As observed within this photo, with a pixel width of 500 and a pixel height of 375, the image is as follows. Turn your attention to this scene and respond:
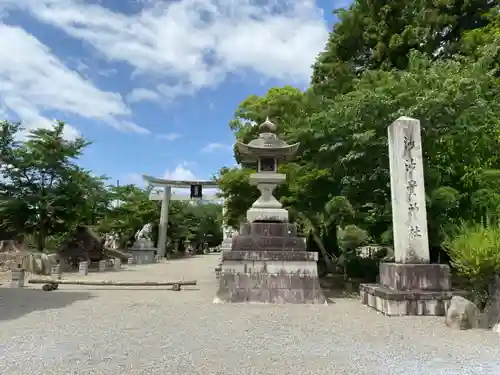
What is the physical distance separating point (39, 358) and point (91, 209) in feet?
54.8

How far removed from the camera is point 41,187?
1828 cm

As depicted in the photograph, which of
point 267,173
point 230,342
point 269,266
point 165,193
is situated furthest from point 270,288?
point 165,193

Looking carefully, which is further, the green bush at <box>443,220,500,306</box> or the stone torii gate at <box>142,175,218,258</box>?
the stone torii gate at <box>142,175,218,258</box>

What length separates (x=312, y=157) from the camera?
11.4 meters

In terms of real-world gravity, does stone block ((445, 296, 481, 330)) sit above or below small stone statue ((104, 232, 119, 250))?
below

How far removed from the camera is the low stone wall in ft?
51.8

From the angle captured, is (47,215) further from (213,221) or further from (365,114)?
(213,221)

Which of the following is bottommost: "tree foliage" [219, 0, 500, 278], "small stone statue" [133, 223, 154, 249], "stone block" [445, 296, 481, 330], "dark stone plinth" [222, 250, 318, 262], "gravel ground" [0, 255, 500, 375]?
"gravel ground" [0, 255, 500, 375]

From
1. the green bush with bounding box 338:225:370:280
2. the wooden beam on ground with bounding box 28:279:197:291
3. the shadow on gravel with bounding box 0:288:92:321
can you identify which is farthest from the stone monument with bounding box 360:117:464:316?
the shadow on gravel with bounding box 0:288:92:321

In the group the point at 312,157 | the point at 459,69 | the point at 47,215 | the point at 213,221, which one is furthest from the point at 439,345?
the point at 213,221

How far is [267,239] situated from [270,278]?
100 centimetres

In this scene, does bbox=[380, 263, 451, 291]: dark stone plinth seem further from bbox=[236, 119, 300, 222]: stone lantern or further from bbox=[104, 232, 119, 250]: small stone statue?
bbox=[104, 232, 119, 250]: small stone statue

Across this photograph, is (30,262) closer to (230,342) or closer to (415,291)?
(230,342)

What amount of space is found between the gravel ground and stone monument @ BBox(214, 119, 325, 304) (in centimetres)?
60
